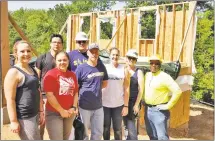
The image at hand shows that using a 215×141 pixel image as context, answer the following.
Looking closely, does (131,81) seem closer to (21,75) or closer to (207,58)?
(21,75)

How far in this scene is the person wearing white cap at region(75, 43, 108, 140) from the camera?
3.08 metres

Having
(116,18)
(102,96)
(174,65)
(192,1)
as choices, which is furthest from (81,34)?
(116,18)

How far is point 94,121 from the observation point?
3.23m

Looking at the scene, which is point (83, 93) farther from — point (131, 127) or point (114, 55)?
point (131, 127)

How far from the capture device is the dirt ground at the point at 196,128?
5.84 meters

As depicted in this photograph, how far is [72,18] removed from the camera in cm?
1235

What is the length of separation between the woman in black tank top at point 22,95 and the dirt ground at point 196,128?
210 cm

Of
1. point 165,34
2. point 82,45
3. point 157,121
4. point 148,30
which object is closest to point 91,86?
point 82,45

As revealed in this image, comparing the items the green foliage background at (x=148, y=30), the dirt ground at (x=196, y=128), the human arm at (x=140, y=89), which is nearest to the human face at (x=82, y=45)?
the human arm at (x=140, y=89)

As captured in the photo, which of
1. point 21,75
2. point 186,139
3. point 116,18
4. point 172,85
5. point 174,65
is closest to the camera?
point 21,75

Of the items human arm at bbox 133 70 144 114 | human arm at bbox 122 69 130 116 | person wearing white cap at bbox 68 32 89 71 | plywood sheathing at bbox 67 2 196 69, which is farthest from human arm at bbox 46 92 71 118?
plywood sheathing at bbox 67 2 196 69

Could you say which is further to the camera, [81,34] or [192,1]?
[192,1]

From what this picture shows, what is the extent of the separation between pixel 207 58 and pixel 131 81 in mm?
9117

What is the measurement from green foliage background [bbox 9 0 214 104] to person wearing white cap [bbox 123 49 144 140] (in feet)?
27.8
